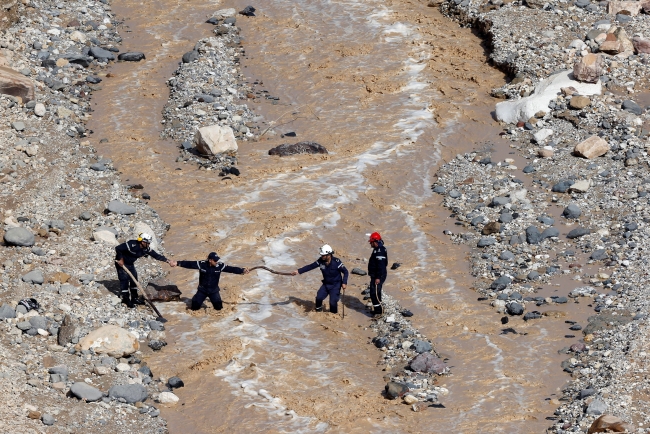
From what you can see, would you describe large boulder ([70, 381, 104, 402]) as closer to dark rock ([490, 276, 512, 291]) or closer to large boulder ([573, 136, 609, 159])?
dark rock ([490, 276, 512, 291])

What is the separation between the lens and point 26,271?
16.7 m

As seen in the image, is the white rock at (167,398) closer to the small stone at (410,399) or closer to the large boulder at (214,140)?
the small stone at (410,399)

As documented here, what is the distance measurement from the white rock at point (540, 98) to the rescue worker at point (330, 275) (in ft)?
29.8

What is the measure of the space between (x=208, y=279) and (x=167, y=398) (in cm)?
274

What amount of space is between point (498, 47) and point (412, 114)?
4.04m

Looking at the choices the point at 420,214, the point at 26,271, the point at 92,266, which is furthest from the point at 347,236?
the point at 26,271

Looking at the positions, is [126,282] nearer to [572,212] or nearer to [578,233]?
[578,233]

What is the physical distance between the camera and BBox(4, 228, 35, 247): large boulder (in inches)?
681

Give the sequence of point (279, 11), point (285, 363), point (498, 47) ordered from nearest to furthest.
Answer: point (285, 363), point (498, 47), point (279, 11)

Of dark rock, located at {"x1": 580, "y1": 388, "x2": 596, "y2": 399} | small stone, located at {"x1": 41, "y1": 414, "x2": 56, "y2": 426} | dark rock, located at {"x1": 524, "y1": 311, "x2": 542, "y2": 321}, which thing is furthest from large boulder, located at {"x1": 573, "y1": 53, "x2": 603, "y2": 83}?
small stone, located at {"x1": 41, "y1": 414, "x2": 56, "y2": 426}

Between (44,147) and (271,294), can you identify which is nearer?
(271,294)

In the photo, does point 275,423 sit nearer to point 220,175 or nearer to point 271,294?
point 271,294

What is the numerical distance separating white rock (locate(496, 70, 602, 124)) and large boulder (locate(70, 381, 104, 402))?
13.8 m

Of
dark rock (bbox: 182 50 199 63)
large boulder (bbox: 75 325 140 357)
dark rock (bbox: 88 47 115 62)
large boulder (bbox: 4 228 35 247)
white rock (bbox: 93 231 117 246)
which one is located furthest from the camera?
dark rock (bbox: 88 47 115 62)
